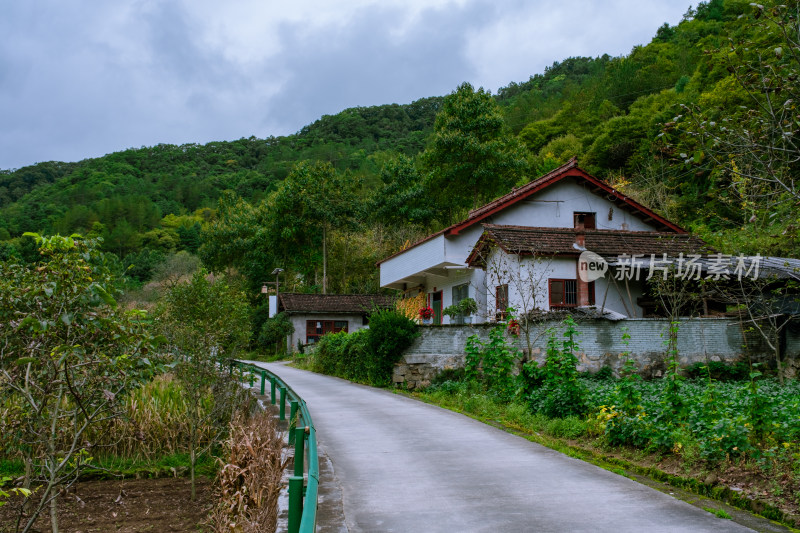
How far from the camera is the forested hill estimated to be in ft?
71.9

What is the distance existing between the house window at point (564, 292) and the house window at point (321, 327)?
22703 millimetres

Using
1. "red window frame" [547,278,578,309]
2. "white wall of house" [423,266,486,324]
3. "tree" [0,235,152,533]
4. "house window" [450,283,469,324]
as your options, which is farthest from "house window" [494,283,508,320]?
"tree" [0,235,152,533]

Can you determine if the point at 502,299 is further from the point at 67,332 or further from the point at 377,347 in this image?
the point at 67,332

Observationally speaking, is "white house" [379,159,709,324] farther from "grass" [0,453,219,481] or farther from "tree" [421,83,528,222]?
"tree" [421,83,528,222]

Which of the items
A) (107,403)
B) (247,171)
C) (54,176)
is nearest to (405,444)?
(107,403)

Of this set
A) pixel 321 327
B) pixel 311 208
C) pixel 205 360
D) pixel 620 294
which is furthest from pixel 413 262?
pixel 311 208

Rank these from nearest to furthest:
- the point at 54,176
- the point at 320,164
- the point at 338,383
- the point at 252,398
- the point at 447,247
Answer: the point at 252,398 → the point at 338,383 → the point at 447,247 → the point at 320,164 → the point at 54,176

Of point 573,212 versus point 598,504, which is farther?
point 573,212

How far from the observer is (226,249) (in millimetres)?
55906

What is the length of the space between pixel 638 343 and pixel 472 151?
2410 cm

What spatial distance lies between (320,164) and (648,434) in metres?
43.6

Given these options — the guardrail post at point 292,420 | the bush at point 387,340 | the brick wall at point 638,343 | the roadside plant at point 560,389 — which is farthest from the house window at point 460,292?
the guardrail post at point 292,420

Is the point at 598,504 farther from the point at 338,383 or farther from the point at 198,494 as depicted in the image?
the point at 338,383

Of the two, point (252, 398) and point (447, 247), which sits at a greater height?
point (447, 247)
